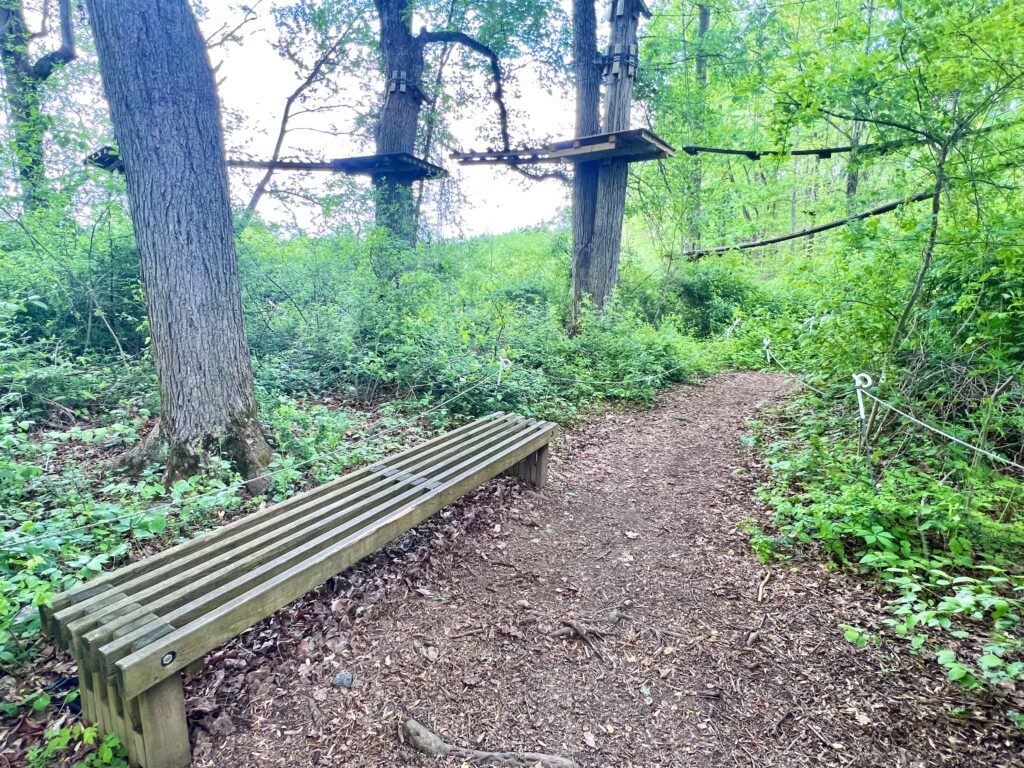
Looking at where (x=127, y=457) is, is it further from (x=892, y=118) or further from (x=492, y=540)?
(x=892, y=118)

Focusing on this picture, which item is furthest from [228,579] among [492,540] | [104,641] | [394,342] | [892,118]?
[892,118]

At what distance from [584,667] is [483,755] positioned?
64cm

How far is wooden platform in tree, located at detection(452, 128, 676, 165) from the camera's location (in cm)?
709

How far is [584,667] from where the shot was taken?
2281 mm

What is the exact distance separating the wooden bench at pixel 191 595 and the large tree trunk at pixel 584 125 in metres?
6.36

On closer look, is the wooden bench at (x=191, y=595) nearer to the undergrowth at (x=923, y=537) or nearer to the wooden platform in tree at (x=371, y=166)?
the undergrowth at (x=923, y=537)

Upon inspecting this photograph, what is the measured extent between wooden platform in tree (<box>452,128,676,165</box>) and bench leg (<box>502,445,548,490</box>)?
5.06 meters

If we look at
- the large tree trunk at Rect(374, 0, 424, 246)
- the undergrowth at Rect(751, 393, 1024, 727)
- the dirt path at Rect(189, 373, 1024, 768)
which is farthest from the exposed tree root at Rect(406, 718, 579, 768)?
the large tree trunk at Rect(374, 0, 424, 246)

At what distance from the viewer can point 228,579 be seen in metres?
2.02

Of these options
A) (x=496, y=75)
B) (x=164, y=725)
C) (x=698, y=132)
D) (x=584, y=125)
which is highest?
(x=496, y=75)

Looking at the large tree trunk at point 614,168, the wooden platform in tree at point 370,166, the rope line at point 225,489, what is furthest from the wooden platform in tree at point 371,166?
the rope line at point 225,489

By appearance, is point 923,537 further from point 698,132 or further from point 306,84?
point 306,84

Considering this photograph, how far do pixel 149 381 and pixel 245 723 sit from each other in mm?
4053

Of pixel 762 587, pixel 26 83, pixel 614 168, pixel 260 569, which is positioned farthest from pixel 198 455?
pixel 26 83
